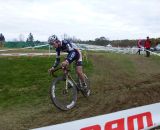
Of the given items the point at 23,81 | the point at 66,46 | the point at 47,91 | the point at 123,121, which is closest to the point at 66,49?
the point at 66,46

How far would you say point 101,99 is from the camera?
12359 millimetres

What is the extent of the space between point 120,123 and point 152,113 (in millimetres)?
1198

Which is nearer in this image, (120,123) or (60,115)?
(120,123)

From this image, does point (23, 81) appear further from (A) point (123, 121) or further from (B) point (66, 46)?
(A) point (123, 121)

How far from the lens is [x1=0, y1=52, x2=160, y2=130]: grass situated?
1046 cm

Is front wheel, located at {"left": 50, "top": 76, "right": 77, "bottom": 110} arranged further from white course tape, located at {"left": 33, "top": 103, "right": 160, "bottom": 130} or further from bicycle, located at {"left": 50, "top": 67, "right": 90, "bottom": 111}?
white course tape, located at {"left": 33, "top": 103, "right": 160, "bottom": 130}

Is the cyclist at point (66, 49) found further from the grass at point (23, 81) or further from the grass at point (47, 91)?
the grass at point (23, 81)

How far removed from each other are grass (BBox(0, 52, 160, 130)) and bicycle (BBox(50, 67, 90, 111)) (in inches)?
8.9

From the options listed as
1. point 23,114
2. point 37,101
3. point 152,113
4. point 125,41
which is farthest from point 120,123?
point 125,41

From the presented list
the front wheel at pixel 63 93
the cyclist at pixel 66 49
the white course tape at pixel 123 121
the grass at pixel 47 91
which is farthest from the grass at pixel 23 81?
the white course tape at pixel 123 121

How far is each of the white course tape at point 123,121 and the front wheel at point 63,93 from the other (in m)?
2.76

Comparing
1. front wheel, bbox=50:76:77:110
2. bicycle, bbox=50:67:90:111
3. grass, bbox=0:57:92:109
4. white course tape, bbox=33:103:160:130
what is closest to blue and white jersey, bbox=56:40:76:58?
bicycle, bbox=50:67:90:111

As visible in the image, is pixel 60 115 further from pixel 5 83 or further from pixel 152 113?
pixel 5 83

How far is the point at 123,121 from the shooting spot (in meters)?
8.07
